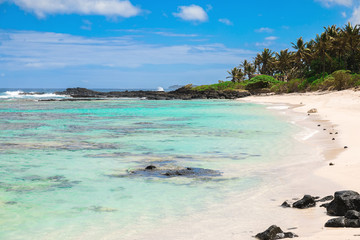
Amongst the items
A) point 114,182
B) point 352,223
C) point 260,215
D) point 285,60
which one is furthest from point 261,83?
point 352,223

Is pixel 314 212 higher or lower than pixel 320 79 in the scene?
lower

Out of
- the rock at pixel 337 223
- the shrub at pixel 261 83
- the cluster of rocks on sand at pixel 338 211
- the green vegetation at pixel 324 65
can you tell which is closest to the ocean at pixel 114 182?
the cluster of rocks on sand at pixel 338 211

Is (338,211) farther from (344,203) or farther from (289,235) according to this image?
(289,235)

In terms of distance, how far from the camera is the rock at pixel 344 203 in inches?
223

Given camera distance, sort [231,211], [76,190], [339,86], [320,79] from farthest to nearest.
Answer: [320,79] < [339,86] < [76,190] < [231,211]

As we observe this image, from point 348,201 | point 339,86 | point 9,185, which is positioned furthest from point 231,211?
point 339,86

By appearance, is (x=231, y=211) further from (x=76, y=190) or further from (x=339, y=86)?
(x=339, y=86)

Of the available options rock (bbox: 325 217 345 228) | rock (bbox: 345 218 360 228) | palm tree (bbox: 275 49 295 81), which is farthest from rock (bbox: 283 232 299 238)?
palm tree (bbox: 275 49 295 81)

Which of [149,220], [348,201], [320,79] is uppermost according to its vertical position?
[320,79]

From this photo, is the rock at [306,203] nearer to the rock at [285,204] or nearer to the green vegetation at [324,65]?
the rock at [285,204]

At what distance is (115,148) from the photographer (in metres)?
14.9

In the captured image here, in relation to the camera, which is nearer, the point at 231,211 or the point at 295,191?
the point at 231,211

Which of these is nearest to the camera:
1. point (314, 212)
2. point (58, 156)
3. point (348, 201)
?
point (348, 201)

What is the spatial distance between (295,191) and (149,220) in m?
3.34
